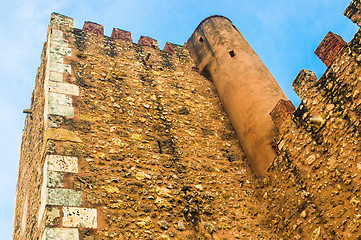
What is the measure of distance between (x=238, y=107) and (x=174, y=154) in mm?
1806

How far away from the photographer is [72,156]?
4.66 m

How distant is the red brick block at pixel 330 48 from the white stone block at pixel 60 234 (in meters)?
Result: 4.14

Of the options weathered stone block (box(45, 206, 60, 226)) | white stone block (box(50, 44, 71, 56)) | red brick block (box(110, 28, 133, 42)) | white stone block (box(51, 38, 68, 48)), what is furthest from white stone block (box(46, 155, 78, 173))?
red brick block (box(110, 28, 133, 42))

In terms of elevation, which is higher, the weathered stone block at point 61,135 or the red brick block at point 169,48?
the red brick block at point 169,48

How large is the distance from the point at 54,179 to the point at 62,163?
0.94ft

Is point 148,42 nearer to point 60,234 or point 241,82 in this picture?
point 241,82

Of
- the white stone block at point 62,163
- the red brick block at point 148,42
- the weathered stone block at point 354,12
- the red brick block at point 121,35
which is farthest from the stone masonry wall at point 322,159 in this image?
the red brick block at point 121,35

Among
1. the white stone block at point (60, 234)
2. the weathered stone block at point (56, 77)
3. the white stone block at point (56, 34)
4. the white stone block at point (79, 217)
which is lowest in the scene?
the white stone block at point (60, 234)

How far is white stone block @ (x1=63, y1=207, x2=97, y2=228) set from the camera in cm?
396

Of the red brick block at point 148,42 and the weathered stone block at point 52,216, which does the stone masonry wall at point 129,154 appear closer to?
the weathered stone block at point 52,216

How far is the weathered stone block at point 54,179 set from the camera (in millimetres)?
4223

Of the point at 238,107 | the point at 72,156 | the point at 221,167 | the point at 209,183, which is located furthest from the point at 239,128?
the point at 72,156

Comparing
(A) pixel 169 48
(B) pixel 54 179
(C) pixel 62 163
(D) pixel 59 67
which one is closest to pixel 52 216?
(B) pixel 54 179

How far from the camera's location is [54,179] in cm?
429
